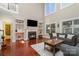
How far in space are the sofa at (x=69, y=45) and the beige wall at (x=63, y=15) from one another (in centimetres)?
24

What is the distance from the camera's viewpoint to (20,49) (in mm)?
2711

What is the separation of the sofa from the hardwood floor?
552 mm

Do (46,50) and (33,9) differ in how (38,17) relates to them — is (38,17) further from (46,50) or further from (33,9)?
(46,50)

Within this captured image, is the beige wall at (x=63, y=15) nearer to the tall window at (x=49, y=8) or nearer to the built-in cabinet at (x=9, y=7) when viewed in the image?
the tall window at (x=49, y=8)

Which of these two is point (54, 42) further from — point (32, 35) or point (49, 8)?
point (49, 8)

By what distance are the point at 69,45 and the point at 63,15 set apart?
0.78 metres

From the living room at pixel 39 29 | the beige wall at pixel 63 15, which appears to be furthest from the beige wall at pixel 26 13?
the beige wall at pixel 63 15

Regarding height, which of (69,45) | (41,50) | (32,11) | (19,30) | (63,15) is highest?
(32,11)

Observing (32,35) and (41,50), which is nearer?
(41,50)

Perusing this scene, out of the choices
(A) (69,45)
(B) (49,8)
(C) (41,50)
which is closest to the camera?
(A) (69,45)

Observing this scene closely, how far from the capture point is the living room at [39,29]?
2.56m

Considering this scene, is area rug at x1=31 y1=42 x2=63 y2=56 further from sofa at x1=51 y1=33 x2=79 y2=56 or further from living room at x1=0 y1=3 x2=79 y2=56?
sofa at x1=51 y1=33 x2=79 y2=56

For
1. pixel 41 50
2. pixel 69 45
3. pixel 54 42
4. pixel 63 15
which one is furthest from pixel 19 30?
pixel 69 45

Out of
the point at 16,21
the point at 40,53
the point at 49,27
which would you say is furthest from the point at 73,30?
the point at 16,21
